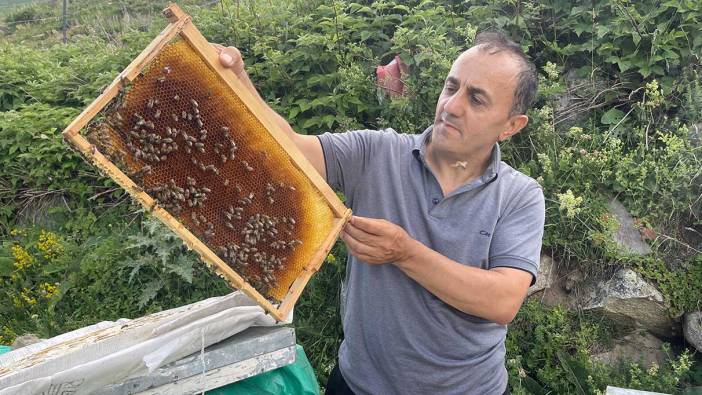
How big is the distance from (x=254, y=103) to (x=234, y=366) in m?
1.17

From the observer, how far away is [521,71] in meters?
2.74

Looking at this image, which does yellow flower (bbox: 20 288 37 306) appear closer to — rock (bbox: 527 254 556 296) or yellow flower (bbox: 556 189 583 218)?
rock (bbox: 527 254 556 296)

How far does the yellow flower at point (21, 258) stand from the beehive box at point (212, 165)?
13.2 ft

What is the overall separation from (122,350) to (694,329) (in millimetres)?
4380

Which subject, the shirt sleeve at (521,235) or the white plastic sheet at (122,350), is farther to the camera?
the shirt sleeve at (521,235)

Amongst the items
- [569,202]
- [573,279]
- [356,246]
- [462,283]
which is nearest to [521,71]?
[462,283]

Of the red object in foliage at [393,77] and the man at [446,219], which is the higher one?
the man at [446,219]

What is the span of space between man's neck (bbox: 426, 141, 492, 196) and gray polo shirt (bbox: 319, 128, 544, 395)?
0.04 m

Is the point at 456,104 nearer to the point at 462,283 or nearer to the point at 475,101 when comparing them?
the point at 475,101

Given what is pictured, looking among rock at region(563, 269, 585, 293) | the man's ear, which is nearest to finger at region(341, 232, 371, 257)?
the man's ear

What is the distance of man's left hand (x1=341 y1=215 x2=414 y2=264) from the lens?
7.74ft

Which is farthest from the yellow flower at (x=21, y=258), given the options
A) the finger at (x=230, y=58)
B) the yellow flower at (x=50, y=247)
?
the finger at (x=230, y=58)

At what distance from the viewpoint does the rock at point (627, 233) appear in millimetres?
4863

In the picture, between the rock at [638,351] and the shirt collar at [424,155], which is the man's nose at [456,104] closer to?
the shirt collar at [424,155]
